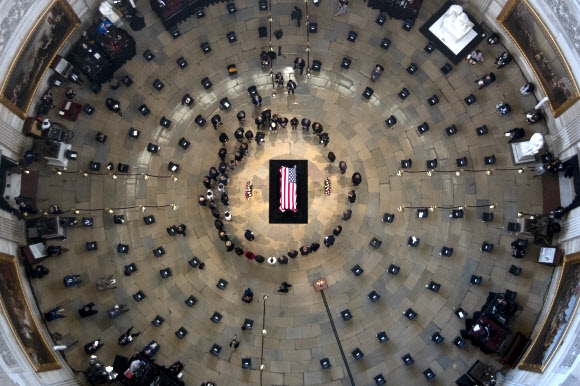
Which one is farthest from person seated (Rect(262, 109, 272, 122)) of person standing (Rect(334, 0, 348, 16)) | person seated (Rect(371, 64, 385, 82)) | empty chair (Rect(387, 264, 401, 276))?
A: empty chair (Rect(387, 264, 401, 276))

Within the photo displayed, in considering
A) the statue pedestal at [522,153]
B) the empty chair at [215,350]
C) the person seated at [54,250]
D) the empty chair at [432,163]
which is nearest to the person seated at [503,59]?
the statue pedestal at [522,153]

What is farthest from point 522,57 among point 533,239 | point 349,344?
point 349,344

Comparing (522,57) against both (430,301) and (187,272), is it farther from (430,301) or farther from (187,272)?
(187,272)

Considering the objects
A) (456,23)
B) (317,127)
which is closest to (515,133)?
(456,23)

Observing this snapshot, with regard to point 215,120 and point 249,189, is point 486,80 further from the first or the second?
point 215,120

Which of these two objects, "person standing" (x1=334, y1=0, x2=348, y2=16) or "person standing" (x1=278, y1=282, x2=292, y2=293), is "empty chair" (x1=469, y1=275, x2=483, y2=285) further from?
"person standing" (x1=334, y1=0, x2=348, y2=16)

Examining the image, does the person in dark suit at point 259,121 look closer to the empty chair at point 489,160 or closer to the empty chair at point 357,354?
the empty chair at point 489,160
